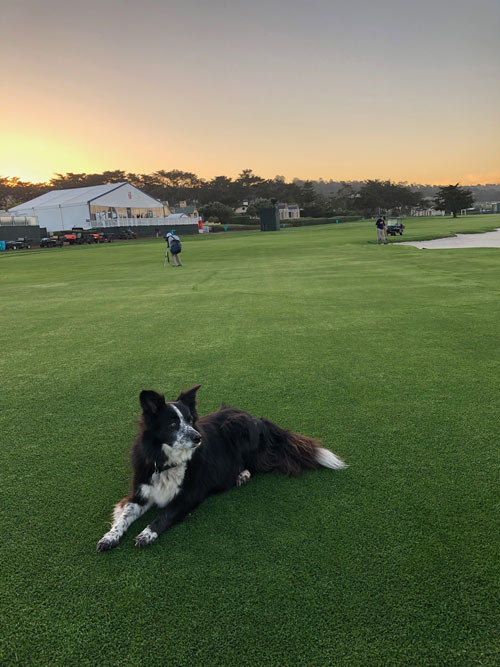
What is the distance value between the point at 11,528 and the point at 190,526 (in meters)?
1.21

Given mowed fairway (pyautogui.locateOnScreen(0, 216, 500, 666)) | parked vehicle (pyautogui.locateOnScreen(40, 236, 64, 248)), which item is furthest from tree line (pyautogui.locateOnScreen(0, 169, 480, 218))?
mowed fairway (pyautogui.locateOnScreen(0, 216, 500, 666))

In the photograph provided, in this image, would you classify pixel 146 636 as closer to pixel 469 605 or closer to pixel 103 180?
pixel 469 605

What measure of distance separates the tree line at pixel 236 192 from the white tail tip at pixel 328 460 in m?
97.8

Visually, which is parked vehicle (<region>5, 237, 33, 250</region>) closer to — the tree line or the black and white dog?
the black and white dog

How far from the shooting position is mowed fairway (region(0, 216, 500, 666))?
2115 mm

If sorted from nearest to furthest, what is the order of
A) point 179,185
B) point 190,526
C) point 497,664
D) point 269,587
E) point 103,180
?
point 497,664, point 269,587, point 190,526, point 103,180, point 179,185

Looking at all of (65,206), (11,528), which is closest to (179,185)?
(65,206)

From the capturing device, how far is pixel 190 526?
2.95 meters

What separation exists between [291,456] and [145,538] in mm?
1316

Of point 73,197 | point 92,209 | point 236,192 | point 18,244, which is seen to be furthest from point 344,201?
point 18,244

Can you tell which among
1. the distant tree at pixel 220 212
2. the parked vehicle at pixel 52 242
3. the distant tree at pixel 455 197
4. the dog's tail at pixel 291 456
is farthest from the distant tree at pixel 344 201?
the dog's tail at pixel 291 456

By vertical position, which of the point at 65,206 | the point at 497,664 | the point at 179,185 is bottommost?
the point at 497,664

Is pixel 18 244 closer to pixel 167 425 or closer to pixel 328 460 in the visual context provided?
pixel 167 425

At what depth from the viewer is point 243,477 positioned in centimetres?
350
